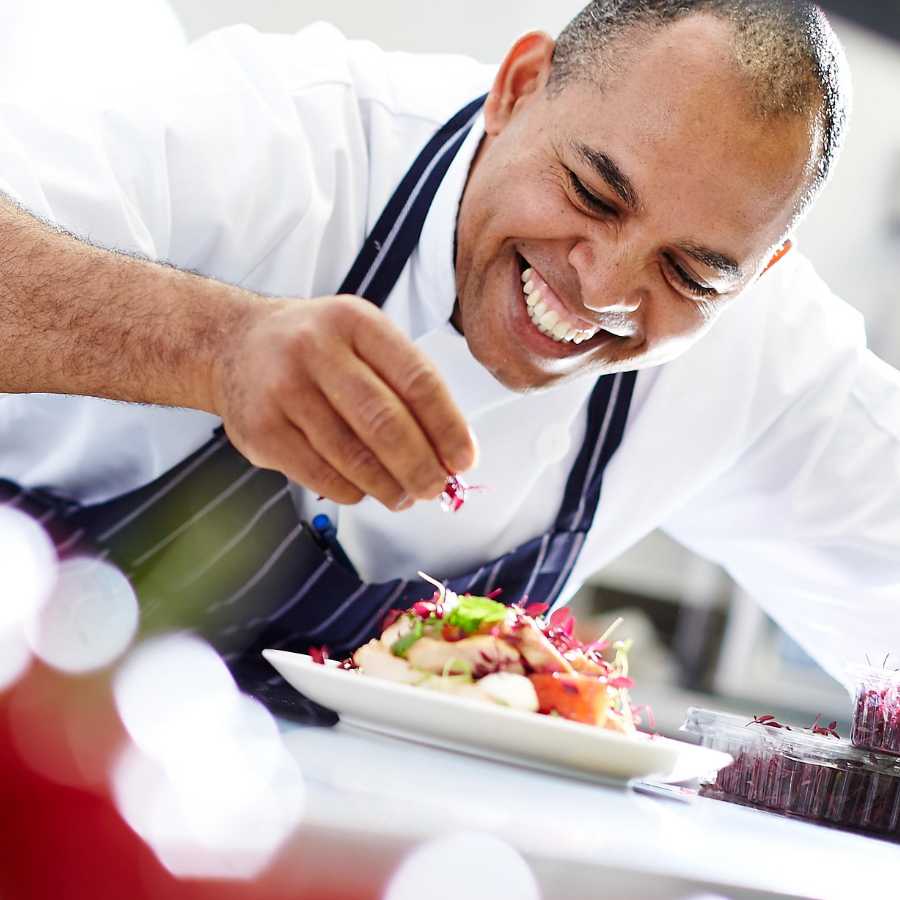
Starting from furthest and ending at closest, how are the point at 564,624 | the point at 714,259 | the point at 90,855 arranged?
the point at 714,259, the point at 564,624, the point at 90,855

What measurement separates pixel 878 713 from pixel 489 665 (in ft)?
2.00

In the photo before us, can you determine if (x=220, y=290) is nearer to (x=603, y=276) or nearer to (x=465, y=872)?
(x=465, y=872)

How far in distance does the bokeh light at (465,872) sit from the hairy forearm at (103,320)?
1.38 ft

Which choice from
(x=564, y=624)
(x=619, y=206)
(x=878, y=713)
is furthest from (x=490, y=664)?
(x=619, y=206)

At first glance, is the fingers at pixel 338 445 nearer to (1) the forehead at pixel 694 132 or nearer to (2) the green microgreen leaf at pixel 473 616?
(2) the green microgreen leaf at pixel 473 616

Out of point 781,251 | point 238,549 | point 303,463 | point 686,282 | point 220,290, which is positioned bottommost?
point 238,549

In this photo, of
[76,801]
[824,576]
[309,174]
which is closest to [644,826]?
[76,801]

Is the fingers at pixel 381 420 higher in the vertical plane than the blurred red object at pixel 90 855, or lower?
higher

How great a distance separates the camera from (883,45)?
430cm

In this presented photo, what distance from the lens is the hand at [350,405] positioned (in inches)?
31.3

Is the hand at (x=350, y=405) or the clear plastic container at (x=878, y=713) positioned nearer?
the hand at (x=350, y=405)

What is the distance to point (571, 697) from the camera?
104 centimetres

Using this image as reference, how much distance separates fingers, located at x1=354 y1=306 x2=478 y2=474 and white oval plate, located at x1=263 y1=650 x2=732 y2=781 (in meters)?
0.25

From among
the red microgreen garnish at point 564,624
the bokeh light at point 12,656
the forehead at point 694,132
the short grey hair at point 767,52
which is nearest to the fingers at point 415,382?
the bokeh light at point 12,656
